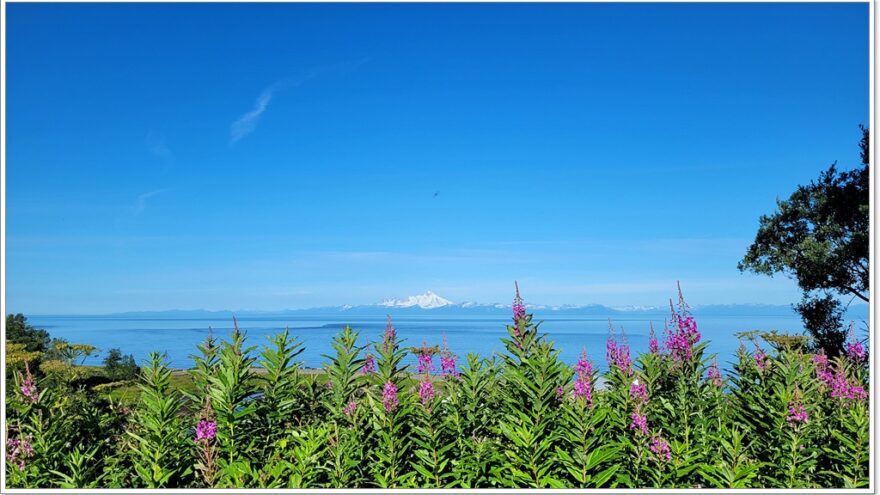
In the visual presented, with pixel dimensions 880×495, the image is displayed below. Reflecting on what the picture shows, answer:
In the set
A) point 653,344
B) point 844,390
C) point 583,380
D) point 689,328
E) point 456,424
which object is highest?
point 689,328

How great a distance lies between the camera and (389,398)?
3.90 meters

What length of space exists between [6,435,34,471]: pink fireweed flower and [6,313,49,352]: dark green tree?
13769mm

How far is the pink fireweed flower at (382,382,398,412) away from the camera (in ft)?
12.8

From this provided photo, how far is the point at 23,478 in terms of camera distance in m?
3.80

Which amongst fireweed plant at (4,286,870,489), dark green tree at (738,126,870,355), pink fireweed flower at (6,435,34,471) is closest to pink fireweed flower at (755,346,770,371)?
fireweed plant at (4,286,870,489)

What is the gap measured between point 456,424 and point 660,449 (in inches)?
48.6

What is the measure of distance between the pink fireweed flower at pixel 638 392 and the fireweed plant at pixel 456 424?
0.6 inches

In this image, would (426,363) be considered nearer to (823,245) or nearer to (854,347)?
(854,347)

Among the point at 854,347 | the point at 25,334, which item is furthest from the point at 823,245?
the point at 25,334

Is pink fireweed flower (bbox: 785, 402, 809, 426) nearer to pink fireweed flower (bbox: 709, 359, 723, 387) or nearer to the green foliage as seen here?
pink fireweed flower (bbox: 709, 359, 723, 387)

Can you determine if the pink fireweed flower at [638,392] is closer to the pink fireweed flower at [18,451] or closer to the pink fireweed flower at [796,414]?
the pink fireweed flower at [796,414]

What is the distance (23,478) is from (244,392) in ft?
4.59

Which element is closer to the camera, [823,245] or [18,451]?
[18,451]

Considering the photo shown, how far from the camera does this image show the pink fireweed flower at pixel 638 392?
4.04m
